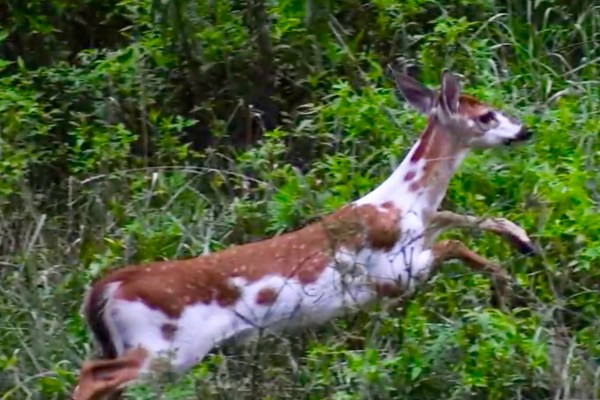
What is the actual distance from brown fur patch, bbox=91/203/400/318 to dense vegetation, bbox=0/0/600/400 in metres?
0.28

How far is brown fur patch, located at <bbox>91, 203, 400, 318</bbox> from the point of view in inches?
301

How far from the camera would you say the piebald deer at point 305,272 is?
758 cm

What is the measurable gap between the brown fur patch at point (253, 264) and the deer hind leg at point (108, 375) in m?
0.24

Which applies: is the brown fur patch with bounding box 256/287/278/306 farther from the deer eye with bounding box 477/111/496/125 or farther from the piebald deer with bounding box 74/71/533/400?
the deer eye with bounding box 477/111/496/125

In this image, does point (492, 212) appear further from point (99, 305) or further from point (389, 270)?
point (99, 305)

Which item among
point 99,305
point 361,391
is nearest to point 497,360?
point 361,391

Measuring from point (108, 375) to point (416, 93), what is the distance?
2.34m

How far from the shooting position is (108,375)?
7.50 metres

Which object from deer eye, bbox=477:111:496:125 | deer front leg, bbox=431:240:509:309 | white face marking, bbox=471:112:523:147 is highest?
deer eye, bbox=477:111:496:125

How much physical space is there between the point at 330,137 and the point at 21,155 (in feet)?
5.27

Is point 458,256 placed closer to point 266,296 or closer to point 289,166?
point 266,296

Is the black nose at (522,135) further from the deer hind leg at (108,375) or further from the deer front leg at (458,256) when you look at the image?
the deer hind leg at (108,375)

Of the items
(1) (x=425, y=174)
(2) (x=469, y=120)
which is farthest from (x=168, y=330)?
(2) (x=469, y=120)

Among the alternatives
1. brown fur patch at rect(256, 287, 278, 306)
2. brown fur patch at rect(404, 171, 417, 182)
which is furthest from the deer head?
brown fur patch at rect(256, 287, 278, 306)
